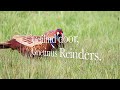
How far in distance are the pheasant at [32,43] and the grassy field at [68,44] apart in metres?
0.06

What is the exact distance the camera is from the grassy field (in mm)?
3588

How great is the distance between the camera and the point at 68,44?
3715 mm

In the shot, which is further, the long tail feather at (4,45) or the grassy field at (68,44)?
the long tail feather at (4,45)

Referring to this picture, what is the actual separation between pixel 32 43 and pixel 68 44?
1.25 feet

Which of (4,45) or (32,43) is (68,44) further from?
(4,45)

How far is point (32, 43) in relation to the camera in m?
3.74

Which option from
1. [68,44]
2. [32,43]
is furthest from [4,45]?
[68,44]

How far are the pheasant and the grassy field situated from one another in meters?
0.06

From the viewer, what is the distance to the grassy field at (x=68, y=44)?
359 cm

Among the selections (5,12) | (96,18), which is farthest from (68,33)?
(5,12)

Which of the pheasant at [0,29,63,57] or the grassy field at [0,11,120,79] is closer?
the grassy field at [0,11,120,79]

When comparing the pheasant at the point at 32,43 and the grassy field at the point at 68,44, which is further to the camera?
the pheasant at the point at 32,43

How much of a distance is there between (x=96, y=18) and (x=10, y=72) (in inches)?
48.5
